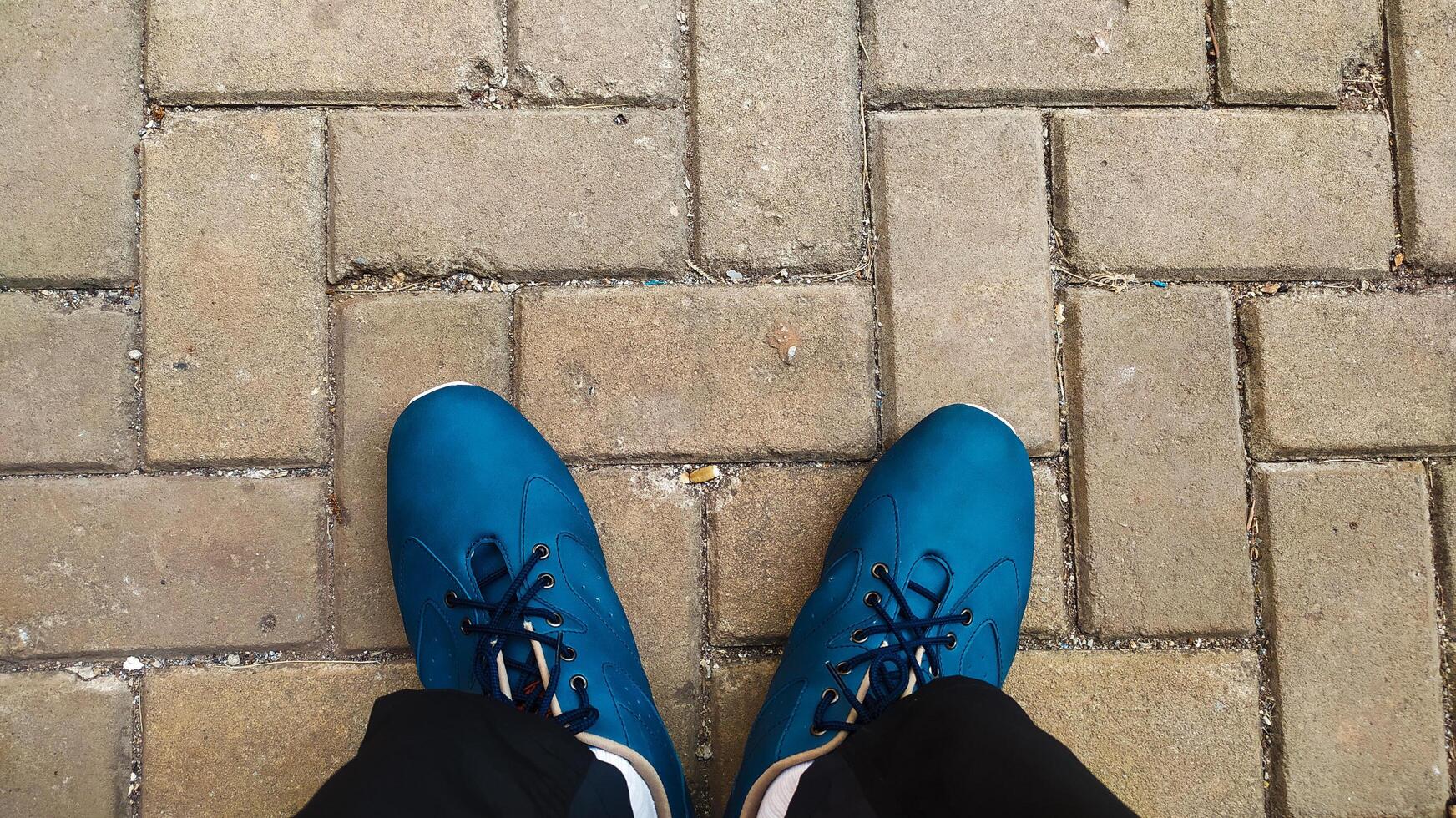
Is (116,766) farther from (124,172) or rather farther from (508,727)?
(124,172)

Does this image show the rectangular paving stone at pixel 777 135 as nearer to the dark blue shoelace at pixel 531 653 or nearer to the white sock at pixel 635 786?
the dark blue shoelace at pixel 531 653

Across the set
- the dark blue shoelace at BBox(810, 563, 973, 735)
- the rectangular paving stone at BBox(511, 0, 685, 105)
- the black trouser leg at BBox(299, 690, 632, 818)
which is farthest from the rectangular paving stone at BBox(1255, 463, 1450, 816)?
the rectangular paving stone at BBox(511, 0, 685, 105)

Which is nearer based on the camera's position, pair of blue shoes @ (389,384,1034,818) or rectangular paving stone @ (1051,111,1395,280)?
A: pair of blue shoes @ (389,384,1034,818)

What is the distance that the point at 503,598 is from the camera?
1340mm

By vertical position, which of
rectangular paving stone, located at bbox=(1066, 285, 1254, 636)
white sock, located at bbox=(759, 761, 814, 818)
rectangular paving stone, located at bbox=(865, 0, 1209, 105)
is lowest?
white sock, located at bbox=(759, 761, 814, 818)

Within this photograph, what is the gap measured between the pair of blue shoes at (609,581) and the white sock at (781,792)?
55mm

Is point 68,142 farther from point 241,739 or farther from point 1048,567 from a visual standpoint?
point 1048,567

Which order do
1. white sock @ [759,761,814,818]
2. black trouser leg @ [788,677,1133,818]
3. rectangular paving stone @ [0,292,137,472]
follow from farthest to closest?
rectangular paving stone @ [0,292,137,472] < white sock @ [759,761,814,818] < black trouser leg @ [788,677,1133,818]

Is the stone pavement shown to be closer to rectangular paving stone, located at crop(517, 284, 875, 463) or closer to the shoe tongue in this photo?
rectangular paving stone, located at crop(517, 284, 875, 463)

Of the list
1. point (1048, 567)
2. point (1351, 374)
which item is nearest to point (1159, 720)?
point (1048, 567)

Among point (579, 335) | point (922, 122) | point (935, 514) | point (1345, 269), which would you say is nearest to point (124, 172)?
point (579, 335)

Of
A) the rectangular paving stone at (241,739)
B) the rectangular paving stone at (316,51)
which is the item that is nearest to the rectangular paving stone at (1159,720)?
the rectangular paving stone at (241,739)

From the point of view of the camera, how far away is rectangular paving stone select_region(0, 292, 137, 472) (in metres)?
1.35

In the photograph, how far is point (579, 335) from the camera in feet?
4.52
